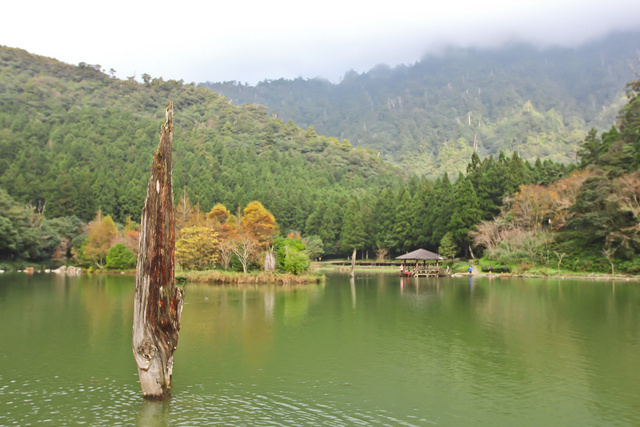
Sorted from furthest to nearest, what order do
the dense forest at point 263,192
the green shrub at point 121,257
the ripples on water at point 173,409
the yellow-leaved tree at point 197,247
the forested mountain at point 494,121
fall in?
the forested mountain at point 494,121 < the green shrub at point 121,257 < the dense forest at point 263,192 < the yellow-leaved tree at point 197,247 < the ripples on water at point 173,409

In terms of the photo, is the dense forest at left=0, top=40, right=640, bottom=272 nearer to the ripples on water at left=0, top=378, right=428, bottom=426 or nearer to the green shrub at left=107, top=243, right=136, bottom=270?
the green shrub at left=107, top=243, right=136, bottom=270

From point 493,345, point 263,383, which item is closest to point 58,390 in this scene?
point 263,383

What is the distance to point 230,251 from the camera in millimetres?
39219

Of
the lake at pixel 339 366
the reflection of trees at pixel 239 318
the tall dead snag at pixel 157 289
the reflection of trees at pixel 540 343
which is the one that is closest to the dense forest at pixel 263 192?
the reflection of trees at pixel 239 318

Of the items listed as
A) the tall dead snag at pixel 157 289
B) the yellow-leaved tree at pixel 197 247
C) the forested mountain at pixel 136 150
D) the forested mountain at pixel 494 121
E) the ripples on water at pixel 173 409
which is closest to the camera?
the ripples on water at pixel 173 409

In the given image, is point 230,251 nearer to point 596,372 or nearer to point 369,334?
point 369,334

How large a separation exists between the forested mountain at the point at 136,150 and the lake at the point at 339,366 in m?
53.2

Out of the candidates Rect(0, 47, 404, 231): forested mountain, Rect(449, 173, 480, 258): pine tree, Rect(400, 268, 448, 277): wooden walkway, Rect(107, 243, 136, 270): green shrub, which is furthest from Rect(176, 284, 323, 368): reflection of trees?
Rect(0, 47, 404, 231): forested mountain

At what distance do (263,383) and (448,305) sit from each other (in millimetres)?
14476

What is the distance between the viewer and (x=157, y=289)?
9242 millimetres

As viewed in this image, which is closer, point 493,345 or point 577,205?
point 493,345

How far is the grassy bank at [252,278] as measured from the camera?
116 ft

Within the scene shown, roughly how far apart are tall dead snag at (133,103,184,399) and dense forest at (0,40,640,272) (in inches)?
1045

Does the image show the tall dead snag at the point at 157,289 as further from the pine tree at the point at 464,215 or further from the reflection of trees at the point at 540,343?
the pine tree at the point at 464,215
